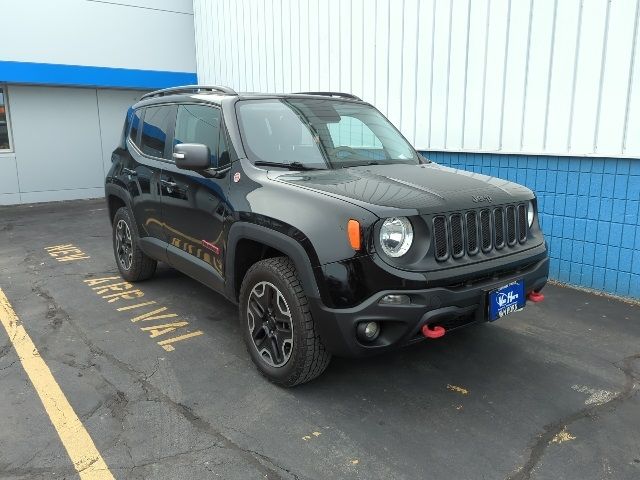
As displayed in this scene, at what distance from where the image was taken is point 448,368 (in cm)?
370

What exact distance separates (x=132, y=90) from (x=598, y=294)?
1160 centimetres

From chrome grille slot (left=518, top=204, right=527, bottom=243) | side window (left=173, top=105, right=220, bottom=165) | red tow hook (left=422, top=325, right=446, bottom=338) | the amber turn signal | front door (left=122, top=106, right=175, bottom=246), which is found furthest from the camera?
front door (left=122, top=106, right=175, bottom=246)

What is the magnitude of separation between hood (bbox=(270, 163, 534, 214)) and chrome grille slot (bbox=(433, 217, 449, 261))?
69mm

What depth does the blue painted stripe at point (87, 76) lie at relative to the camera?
10930 millimetres

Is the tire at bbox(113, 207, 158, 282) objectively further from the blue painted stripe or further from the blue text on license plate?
the blue painted stripe

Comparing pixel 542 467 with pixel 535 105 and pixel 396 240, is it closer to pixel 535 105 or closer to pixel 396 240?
pixel 396 240

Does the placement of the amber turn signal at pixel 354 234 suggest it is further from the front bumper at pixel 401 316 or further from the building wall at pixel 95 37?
the building wall at pixel 95 37

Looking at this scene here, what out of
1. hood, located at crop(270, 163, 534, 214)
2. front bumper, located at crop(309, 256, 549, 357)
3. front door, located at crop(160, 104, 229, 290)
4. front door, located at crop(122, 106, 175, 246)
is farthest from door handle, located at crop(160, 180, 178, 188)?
front bumper, located at crop(309, 256, 549, 357)

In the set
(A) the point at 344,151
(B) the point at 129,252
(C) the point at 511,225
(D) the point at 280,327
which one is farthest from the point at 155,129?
(C) the point at 511,225

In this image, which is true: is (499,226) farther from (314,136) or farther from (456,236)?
(314,136)

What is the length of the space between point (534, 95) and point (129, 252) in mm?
4741

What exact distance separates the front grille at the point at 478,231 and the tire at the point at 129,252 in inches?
133

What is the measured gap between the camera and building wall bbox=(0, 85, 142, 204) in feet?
38.2

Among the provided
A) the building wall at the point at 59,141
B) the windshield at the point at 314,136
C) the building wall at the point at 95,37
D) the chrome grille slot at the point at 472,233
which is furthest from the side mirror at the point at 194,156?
the building wall at the point at 59,141
